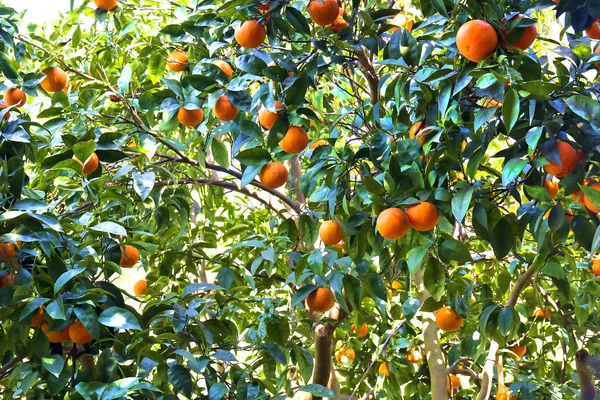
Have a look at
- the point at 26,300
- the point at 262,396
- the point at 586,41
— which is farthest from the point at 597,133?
the point at 26,300

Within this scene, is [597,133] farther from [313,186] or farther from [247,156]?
[247,156]

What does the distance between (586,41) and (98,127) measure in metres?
1.21

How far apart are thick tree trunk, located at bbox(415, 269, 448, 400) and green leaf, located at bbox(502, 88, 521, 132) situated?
1.16 metres

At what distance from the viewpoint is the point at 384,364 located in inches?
90.0

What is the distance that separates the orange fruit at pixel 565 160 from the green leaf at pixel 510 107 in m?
0.13

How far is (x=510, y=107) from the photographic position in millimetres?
1093

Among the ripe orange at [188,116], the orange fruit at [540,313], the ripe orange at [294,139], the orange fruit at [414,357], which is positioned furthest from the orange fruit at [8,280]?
the orange fruit at [540,313]

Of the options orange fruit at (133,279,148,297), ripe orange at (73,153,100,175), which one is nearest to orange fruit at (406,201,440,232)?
ripe orange at (73,153,100,175)

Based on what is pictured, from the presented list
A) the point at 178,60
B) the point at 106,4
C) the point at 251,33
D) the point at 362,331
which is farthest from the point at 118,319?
the point at 362,331

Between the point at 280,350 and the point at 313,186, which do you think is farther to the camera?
the point at 280,350

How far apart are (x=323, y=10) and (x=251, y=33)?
178 millimetres

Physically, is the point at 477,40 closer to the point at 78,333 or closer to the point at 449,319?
the point at 449,319

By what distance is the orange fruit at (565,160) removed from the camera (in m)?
1.17

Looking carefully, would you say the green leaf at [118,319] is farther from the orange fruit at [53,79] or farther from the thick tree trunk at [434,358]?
the thick tree trunk at [434,358]
